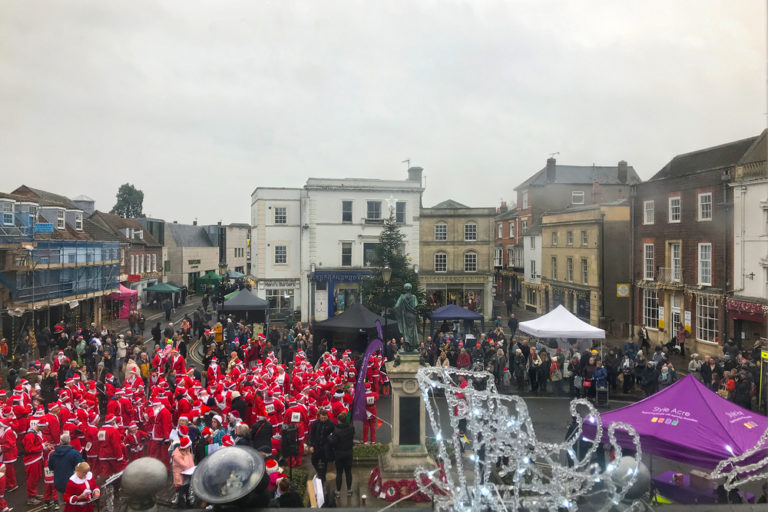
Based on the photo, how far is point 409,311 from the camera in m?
13.6

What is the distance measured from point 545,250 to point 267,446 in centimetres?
3636

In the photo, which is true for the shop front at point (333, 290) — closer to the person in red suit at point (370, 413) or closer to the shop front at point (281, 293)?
the shop front at point (281, 293)

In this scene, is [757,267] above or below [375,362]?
above

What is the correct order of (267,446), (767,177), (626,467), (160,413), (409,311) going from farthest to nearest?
(767,177) → (409,311) → (160,413) → (267,446) → (626,467)

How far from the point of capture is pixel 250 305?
27203 mm

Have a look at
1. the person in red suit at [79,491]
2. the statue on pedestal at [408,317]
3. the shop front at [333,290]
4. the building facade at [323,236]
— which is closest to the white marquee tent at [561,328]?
the statue on pedestal at [408,317]

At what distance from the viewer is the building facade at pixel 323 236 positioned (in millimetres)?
38969

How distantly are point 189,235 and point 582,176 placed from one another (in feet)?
136

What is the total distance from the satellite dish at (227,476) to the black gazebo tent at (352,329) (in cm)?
1656

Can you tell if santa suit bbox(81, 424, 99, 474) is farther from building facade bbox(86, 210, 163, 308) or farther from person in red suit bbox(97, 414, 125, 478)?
building facade bbox(86, 210, 163, 308)

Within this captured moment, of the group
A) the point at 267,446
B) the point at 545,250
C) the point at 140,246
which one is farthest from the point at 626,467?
the point at 140,246

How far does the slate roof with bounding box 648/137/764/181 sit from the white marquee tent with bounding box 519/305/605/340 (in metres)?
11.5

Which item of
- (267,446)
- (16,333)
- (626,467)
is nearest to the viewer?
(626,467)

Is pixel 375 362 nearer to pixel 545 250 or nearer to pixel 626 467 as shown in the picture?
pixel 626 467
